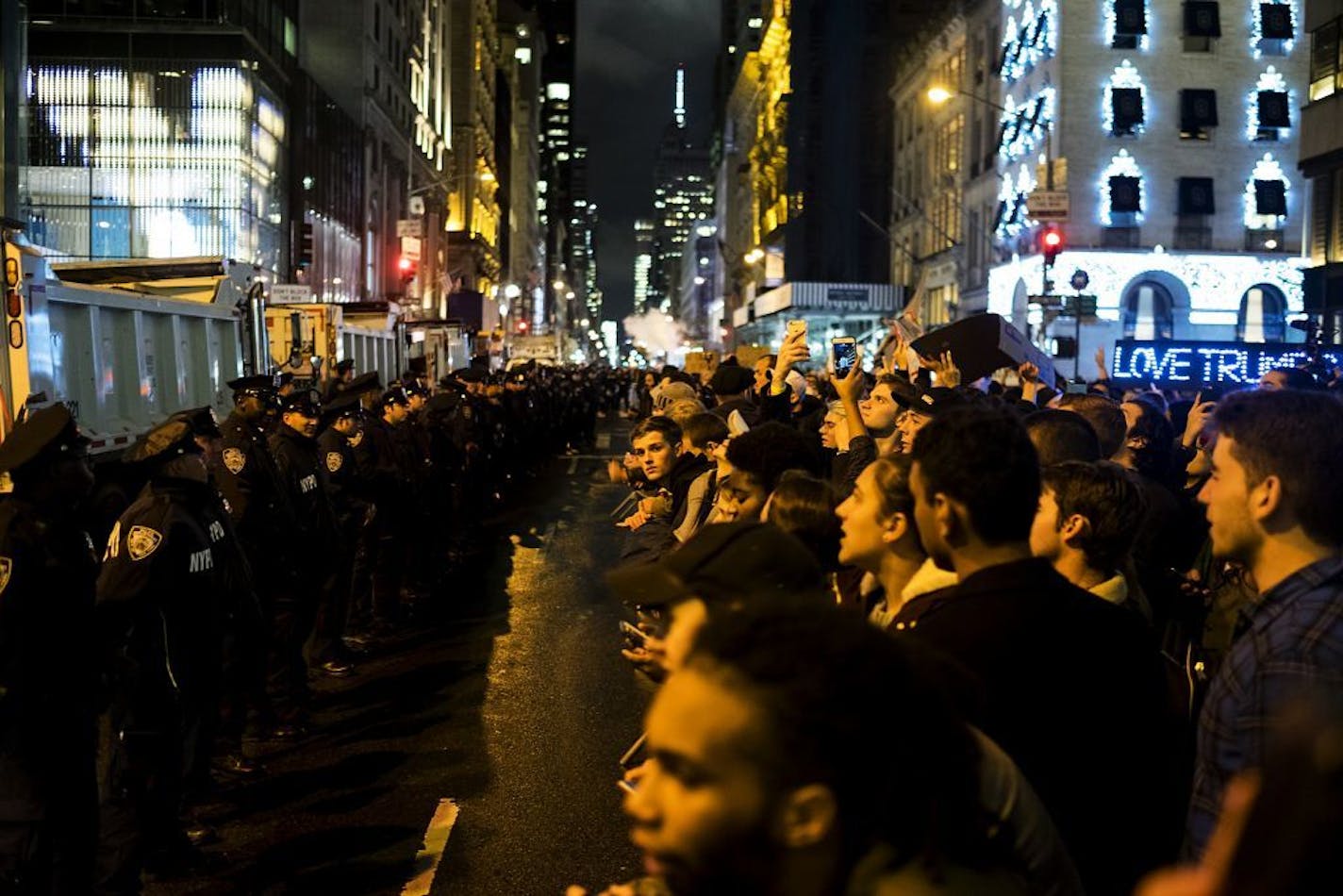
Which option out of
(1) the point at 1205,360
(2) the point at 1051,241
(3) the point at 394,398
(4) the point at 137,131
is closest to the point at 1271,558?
(1) the point at 1205,360

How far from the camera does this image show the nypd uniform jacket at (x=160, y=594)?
6.14 meters

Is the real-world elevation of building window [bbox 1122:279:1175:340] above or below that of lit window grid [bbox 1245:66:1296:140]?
below

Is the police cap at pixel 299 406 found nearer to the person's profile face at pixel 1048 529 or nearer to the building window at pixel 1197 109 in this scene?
the person's profile face at pixel 1048 529

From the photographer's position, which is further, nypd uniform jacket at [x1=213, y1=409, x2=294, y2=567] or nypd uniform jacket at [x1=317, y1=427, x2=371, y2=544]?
nypd uniform jacket at [x1=317, y1=427, x2=371, y2=544]

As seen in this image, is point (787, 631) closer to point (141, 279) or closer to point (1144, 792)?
point (1144, 792)

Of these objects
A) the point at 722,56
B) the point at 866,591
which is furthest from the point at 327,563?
the point at 722,56

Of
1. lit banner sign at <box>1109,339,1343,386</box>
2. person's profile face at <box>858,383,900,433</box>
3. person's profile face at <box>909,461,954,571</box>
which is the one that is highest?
lit banner sign at <box>1109,339,1343,386</box>

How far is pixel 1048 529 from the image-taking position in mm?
4402

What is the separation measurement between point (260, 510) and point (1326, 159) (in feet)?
88.7

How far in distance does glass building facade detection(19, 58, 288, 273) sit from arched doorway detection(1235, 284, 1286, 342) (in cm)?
3144

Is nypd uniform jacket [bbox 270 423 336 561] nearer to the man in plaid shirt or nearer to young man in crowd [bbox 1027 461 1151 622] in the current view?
young man in crowd [bbox 1027 461 1151 622]

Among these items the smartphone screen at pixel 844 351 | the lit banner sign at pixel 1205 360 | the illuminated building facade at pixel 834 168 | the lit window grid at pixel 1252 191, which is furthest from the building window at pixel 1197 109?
the smartphone screen at pixel 844 351


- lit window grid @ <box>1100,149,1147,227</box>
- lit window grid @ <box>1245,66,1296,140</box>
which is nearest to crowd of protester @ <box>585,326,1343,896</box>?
lit window grid @ <box>1100,149,1147,227</box>

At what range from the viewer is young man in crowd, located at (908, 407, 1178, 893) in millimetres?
2953
